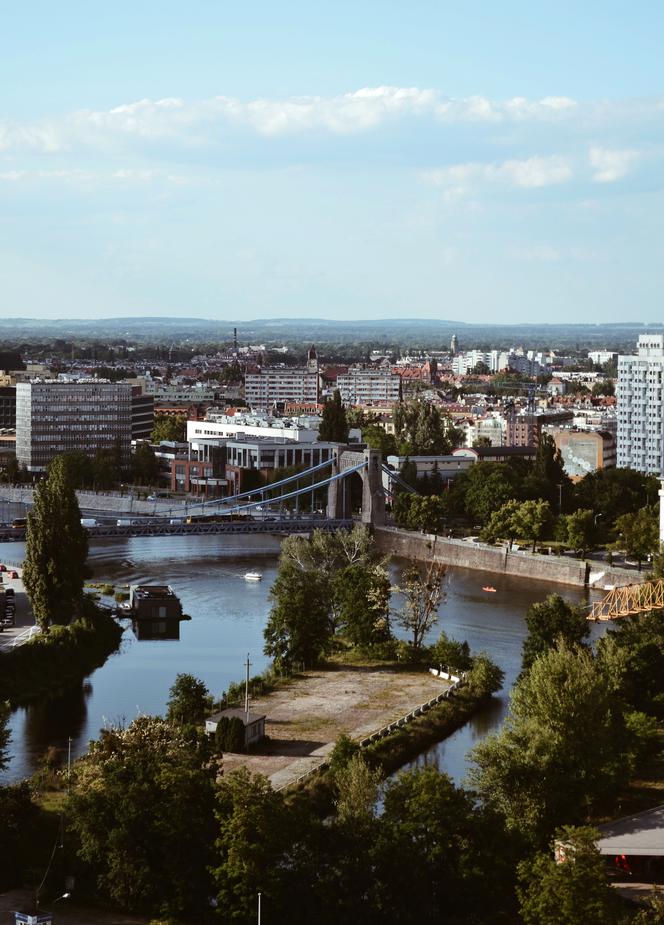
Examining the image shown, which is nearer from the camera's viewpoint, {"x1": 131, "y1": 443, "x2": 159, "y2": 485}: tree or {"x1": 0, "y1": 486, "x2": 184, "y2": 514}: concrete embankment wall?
{"x1": 0, "y1": 486, "x2": 184, "y2": 514}: concrete embankment wall

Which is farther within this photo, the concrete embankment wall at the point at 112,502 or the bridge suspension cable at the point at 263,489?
the concrete embankment wall at the point at 112,502

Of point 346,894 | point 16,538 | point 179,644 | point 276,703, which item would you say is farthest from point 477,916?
point 16,538

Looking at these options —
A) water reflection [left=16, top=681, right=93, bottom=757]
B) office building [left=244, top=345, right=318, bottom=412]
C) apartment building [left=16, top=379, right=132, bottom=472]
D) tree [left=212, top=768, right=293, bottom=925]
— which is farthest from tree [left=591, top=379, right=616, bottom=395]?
tree [left=212, top=768, right=293, bottom=925]

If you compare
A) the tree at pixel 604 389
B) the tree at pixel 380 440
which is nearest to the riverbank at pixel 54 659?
the tree at pixel 380 440

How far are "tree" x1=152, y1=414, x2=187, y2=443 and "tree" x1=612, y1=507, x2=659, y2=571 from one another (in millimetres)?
25482

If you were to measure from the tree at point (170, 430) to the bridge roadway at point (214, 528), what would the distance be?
61.2 ft

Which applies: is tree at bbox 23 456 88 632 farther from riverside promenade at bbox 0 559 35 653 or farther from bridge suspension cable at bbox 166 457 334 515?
bridge suspension cable at bbox 166 457 334 515

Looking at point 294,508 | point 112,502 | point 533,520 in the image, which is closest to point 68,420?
point 112,502

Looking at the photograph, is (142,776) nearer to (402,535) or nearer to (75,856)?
(75,856)

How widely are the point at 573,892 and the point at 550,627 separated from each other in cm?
972

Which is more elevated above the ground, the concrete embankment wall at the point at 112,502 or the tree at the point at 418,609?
the tree at the point at 418,609

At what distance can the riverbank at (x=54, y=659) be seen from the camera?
71.1ft

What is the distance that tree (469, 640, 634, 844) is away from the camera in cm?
1481

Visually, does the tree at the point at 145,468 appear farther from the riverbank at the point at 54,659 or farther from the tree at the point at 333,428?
the riverbank at the point at 54,659
